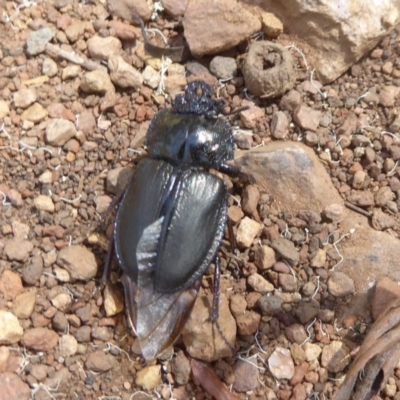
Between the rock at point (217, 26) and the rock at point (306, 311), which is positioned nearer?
the rock at point (306, 311)

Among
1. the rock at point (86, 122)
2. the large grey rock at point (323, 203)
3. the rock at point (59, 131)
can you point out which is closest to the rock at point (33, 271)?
the rock at point (59, 131)

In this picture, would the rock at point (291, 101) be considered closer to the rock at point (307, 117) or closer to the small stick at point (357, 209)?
the rock at point (307, 117)

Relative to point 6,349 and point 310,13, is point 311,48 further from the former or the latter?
point 6,349

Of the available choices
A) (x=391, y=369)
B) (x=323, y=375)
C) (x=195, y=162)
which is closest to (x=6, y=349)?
(x=195, y=162)

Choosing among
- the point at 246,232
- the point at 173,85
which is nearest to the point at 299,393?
the point at 246,232

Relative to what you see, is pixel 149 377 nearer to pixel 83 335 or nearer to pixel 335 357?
pixel 83 335

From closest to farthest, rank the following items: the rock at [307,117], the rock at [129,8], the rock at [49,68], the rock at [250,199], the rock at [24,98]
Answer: the rock at [250,199]
the rock at [307,117]
the rock at [24,98]
the rock at [49,68]
the rock at [129,8]
